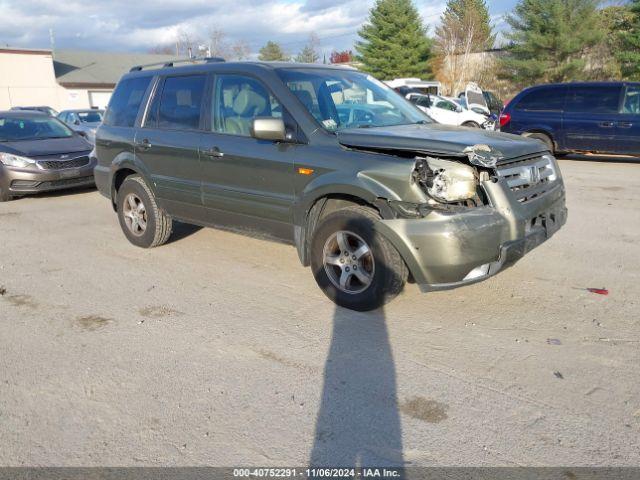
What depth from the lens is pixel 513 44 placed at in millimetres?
35438

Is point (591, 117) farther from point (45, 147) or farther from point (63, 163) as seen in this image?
point (45, 147)

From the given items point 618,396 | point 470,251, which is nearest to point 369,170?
point 470,251

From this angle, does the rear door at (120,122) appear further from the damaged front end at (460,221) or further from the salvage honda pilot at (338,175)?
the damaged front end at (460,221)

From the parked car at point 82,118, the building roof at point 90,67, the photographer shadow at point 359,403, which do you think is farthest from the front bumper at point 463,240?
the building roof at point 90,67

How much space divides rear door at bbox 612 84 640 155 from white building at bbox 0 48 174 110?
3234 centimetres

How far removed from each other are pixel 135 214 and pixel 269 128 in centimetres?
264

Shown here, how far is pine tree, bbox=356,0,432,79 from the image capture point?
41312 millimetres

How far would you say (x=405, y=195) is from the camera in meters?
3.72

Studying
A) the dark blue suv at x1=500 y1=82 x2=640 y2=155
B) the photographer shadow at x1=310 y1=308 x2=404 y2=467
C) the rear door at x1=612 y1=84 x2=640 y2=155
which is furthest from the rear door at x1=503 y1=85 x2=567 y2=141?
the photographer shadow at x1=310 y1=308 x2=404 y2=467

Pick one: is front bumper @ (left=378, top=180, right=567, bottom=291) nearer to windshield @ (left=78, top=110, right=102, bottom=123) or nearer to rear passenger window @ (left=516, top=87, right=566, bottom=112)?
rear passenger window @ (left=516, top=87, right=566, bottom=112)

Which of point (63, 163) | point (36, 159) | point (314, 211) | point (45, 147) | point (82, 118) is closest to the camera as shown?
point (314, 211)

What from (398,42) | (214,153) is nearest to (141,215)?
(214,153)

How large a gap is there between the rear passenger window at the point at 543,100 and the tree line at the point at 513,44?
17704 millimetres

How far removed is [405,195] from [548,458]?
6.09ft
